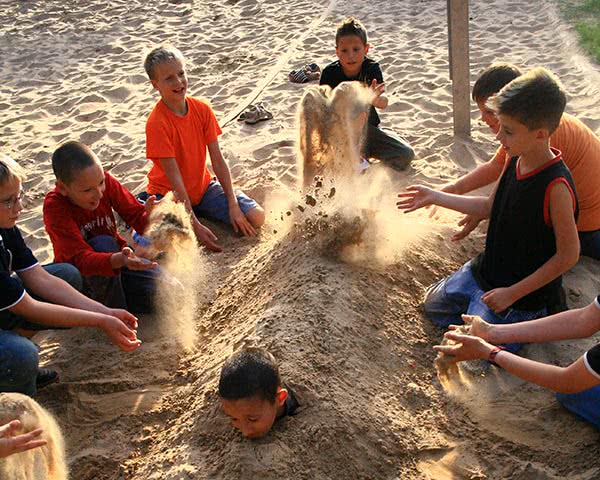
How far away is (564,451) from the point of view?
2465 mm

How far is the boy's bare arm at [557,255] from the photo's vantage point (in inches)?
104

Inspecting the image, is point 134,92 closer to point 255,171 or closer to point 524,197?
point 255,171

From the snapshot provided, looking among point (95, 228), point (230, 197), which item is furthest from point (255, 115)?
point (95, 228)

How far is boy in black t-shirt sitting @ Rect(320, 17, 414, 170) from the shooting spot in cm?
431

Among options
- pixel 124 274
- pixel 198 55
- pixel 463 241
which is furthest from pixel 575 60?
pixel 124 274

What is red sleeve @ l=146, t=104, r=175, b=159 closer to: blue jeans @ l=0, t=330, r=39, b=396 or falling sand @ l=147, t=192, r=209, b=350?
falling sand @ l=147, t=192, r=209, b=350

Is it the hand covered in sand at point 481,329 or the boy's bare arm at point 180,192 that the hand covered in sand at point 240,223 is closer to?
the boy's bare arm at point 180,192

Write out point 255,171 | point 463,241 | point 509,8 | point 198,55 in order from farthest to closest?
point 509,8, point 198,55, point 255,171, point 463,241

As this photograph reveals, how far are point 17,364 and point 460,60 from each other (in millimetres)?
4044

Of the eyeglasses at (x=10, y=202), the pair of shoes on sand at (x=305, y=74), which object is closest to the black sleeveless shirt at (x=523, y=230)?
the eyeglasses at (x=10, y=202)

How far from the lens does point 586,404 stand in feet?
8.25

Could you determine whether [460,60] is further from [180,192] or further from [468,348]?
[468,348]

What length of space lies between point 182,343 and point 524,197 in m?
1.84

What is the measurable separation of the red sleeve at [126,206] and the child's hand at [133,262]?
Answer: 447 mm
